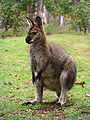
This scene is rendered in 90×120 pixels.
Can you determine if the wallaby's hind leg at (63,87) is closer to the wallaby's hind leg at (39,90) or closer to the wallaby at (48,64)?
the wallaby at (48,64)

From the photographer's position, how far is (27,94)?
5.82 metres

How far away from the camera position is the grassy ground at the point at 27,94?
13.4ft

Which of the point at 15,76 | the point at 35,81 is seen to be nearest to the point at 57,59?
the point at 35,81

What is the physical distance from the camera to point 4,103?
4.98m

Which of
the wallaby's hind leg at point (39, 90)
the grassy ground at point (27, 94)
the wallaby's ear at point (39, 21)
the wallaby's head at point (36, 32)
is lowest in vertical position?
the grassy ground at point (27, 94)

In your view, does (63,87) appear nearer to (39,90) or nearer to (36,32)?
(39,90)

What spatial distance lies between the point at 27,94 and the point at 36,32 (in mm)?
1958

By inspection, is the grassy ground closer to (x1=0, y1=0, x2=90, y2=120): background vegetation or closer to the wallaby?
(x1=0, y1=0, x2=90, y2=120): background vegetation

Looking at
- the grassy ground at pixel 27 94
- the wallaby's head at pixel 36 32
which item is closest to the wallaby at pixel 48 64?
the wallaby's head at pixel 36 32

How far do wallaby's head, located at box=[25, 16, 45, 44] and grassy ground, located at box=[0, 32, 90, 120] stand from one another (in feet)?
4.12

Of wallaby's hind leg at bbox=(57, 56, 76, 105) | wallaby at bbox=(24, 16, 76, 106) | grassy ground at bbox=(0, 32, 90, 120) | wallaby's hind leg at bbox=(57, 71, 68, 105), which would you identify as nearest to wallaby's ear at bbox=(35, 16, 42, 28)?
wallaby at bbox=(24, 16, 76, 106)

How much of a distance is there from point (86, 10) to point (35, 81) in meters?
12.7

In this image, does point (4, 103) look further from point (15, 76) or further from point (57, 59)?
point (15, 76)

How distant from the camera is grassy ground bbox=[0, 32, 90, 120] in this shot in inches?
161
